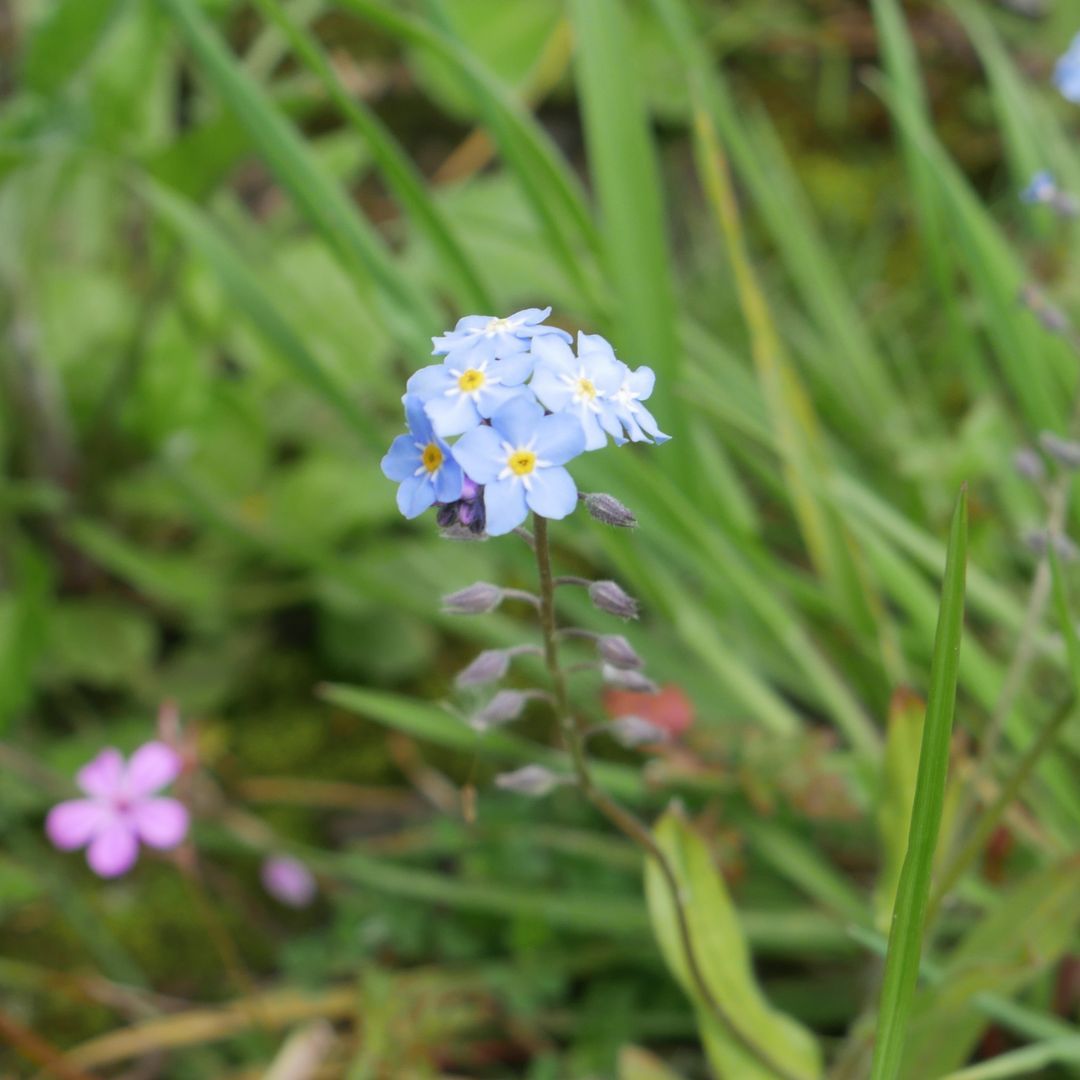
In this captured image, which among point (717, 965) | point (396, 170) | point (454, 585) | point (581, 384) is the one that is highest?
point (396, 170)

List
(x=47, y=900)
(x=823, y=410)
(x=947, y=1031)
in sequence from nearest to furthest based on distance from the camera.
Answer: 1. (x=947, y=1031)
2. (x=47, y=900)
3. (x=823, y=410)

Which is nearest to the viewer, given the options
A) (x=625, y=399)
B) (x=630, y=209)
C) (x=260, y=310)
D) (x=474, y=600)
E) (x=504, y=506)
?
(x=504, y=506)

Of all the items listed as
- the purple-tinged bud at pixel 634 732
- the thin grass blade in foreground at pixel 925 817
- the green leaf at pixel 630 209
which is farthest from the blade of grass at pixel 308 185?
the thin grass blade in foreground at pixel 925 817

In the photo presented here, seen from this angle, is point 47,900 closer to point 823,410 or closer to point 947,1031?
point 947,1031

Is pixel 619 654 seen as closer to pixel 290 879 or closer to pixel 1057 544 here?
pixel 1057 544

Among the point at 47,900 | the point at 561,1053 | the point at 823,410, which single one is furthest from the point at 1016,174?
the point at 47,900

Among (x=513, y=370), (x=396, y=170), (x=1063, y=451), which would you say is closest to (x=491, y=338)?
(x=513, y=370)

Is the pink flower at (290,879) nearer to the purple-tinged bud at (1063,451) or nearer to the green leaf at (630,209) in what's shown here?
the green leaf at (630,209)
